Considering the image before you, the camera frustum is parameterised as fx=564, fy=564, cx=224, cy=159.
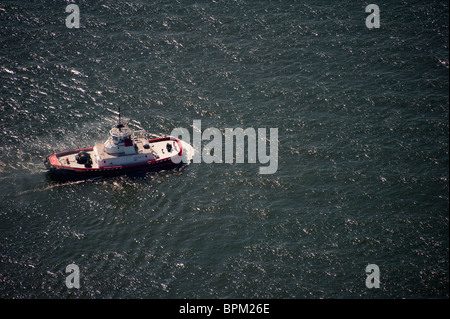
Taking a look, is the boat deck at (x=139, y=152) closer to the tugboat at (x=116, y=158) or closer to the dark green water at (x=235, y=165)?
the tugboat at (x=116, y=158)

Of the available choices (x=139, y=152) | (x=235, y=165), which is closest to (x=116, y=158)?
(x=139, y=152)

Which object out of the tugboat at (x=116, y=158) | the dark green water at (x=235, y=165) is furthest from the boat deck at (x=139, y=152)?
the dark green water at (x=235, y=165)

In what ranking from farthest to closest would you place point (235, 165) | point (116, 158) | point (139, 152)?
point (139, 152) < point (116, 158) < point (235, 165)

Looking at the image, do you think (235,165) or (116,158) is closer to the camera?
(235,165)

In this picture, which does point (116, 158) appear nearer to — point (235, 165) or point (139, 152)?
point (139, 152)

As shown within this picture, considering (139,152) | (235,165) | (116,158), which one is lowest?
(235,165)

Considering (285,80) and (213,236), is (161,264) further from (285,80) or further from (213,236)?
(285,80)

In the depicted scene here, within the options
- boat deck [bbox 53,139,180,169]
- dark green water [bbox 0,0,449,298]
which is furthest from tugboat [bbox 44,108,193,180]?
dark green water [bbox 0,0,449,298]
